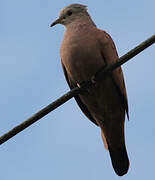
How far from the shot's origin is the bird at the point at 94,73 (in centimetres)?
579

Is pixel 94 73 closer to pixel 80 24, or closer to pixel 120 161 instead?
pixel 80 24

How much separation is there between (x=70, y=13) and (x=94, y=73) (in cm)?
143

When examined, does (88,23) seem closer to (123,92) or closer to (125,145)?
(123,92)

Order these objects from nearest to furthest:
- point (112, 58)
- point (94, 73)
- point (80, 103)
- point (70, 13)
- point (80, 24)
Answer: point (94, 73) < point (112, 58) < point (80, 24) < point (80, 103) < point (70, 13)

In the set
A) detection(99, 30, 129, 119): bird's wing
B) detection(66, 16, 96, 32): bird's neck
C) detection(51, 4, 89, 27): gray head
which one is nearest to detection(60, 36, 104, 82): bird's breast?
detection(99, 30, 129, 119): bird's wing

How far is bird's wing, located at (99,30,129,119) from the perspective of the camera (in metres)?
5.88

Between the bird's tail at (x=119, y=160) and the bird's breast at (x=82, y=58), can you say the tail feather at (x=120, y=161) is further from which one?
the bird's breast at (x=82, y=58)

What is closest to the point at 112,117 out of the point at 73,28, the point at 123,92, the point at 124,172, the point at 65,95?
the point at 123,92

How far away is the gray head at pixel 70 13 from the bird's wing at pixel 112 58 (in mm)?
753

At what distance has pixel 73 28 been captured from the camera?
20.5 feet

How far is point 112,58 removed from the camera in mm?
5934

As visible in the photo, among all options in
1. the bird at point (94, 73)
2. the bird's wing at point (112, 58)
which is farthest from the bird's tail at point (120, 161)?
the bird's wing at point (112, 58)

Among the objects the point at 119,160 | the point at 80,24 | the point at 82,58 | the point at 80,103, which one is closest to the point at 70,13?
the point at 80,24

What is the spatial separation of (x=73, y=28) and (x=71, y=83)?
31.0 inches
